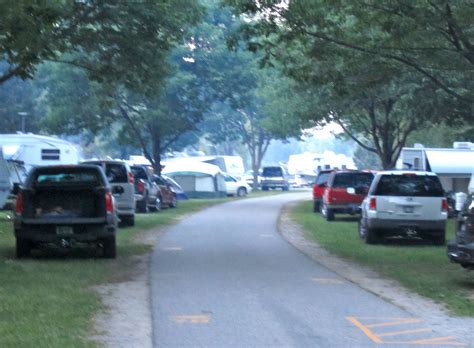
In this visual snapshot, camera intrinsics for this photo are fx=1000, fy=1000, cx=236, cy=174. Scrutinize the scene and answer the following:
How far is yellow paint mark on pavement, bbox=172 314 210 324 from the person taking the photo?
1181cm

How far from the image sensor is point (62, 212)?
60.7 feet

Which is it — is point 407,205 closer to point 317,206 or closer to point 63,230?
point 63,230

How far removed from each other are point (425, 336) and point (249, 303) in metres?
2.92

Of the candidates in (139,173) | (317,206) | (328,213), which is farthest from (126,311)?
(317,206)

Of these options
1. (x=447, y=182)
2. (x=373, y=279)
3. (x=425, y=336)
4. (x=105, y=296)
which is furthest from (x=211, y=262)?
(x=447, y=182)

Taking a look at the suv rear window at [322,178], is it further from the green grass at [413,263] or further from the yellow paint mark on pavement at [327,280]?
the yellow paint mark on pavement at [327,280]

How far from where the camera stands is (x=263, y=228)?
97.0 ft

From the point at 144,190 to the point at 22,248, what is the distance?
1589 centimetres

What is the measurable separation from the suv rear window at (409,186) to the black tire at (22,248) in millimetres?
8853

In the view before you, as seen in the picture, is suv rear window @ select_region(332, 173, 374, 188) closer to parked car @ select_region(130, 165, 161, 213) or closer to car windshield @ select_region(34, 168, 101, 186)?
parked car @ select_region(130, 165, 161, 213)

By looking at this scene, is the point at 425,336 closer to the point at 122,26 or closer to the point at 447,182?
the point at 122,26

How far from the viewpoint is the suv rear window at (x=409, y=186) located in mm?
23688

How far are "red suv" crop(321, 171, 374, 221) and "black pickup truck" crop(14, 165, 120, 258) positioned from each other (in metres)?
15.3

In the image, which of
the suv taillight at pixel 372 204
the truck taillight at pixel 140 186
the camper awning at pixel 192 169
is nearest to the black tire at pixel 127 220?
the truck taillight at pixel 140 186
